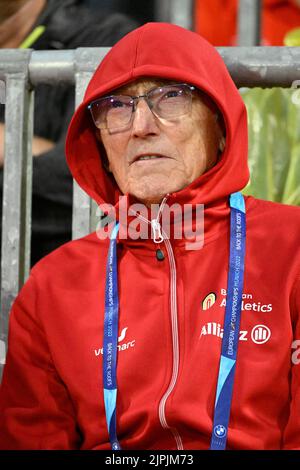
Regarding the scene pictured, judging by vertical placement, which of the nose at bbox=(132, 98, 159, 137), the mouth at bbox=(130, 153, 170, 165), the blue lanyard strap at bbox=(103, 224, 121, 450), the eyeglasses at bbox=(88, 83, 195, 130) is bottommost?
the blue lanyard strap at bbox=(103, 224, 121, 450)

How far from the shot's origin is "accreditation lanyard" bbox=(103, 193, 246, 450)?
2105mm

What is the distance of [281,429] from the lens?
2.13 meters

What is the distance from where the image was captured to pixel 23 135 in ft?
8.82

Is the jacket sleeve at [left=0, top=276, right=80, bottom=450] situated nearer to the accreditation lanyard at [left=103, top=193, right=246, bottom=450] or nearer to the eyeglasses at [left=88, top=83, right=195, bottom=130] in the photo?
the accreditation lanyard at [left=103, top=193, right=246, bottom=450]

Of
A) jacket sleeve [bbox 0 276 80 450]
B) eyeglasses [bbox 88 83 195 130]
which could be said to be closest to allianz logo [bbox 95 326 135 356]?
jacket sleeve [bbox 0 276 80 450]

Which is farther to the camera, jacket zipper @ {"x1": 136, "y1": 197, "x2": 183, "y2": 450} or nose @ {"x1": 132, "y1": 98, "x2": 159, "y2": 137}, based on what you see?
nose @ {"x1": 132, "y1": 98, "x2": 159, "y2": 137}

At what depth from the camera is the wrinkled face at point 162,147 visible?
7.66ft

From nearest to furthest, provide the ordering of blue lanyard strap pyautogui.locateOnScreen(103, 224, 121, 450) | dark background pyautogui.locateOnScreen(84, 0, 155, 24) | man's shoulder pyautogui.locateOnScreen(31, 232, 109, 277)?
blue lanyard strap pyautogui.locateOnScreen(103, 224, 121, 450) → man's shoulder pyautogui.locateOnScreen(31, 232, 109, 277) → dark background pyautogui.locateOnScreen(84, 0, 155, 24)

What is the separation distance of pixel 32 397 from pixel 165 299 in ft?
1.33

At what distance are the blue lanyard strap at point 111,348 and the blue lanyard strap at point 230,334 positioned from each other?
236mm

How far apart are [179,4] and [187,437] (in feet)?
7.82

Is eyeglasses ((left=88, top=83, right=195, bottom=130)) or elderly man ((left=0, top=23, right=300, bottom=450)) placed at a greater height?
eyeglasses ((left=88, top=83, right=195, bottom=130))
